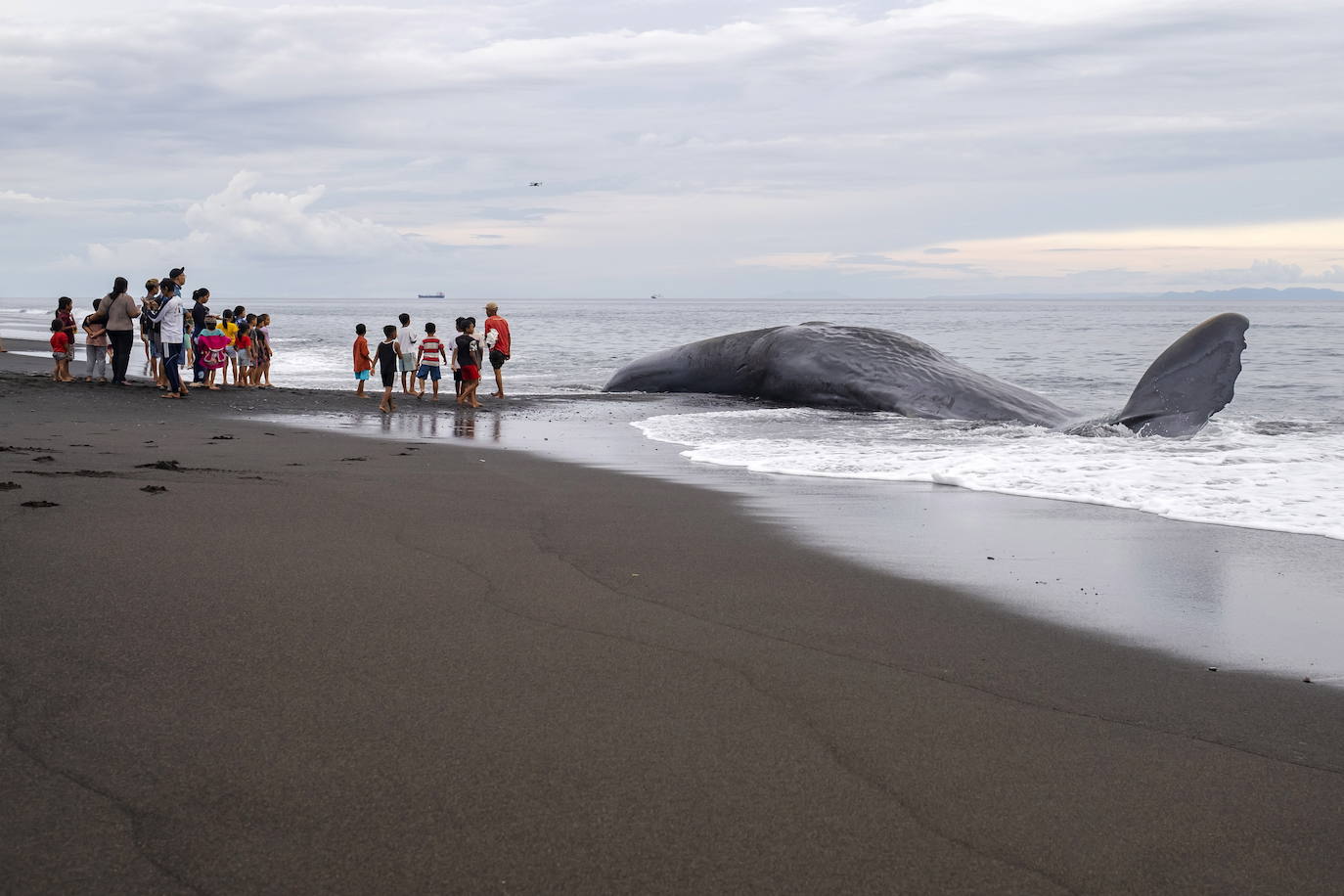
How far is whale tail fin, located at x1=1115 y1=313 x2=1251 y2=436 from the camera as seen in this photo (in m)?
11.5

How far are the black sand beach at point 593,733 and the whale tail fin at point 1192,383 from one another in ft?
24.0

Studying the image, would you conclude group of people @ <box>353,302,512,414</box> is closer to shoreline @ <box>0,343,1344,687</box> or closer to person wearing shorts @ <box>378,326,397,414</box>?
person wearing shorts @ <box>378,326,397,414</box>

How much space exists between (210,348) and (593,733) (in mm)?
15886

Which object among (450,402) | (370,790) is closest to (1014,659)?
(370,790)

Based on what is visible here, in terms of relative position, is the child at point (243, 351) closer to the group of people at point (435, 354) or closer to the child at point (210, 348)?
the child at point (210, 348)

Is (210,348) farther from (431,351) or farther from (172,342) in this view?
(431,351)

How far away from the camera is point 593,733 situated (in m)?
3.13

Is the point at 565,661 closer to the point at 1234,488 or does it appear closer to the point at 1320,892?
the point at 1320,892

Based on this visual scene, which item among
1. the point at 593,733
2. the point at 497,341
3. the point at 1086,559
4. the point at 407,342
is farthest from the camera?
the point at 497,341

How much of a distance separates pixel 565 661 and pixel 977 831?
159 centimetres

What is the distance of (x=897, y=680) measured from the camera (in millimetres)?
3723

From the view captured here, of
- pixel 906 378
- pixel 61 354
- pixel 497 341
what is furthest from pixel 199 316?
pixel 906 378

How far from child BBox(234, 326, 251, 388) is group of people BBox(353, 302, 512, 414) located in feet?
6.82

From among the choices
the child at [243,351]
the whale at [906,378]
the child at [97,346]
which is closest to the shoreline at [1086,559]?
the whale at [906,378]
